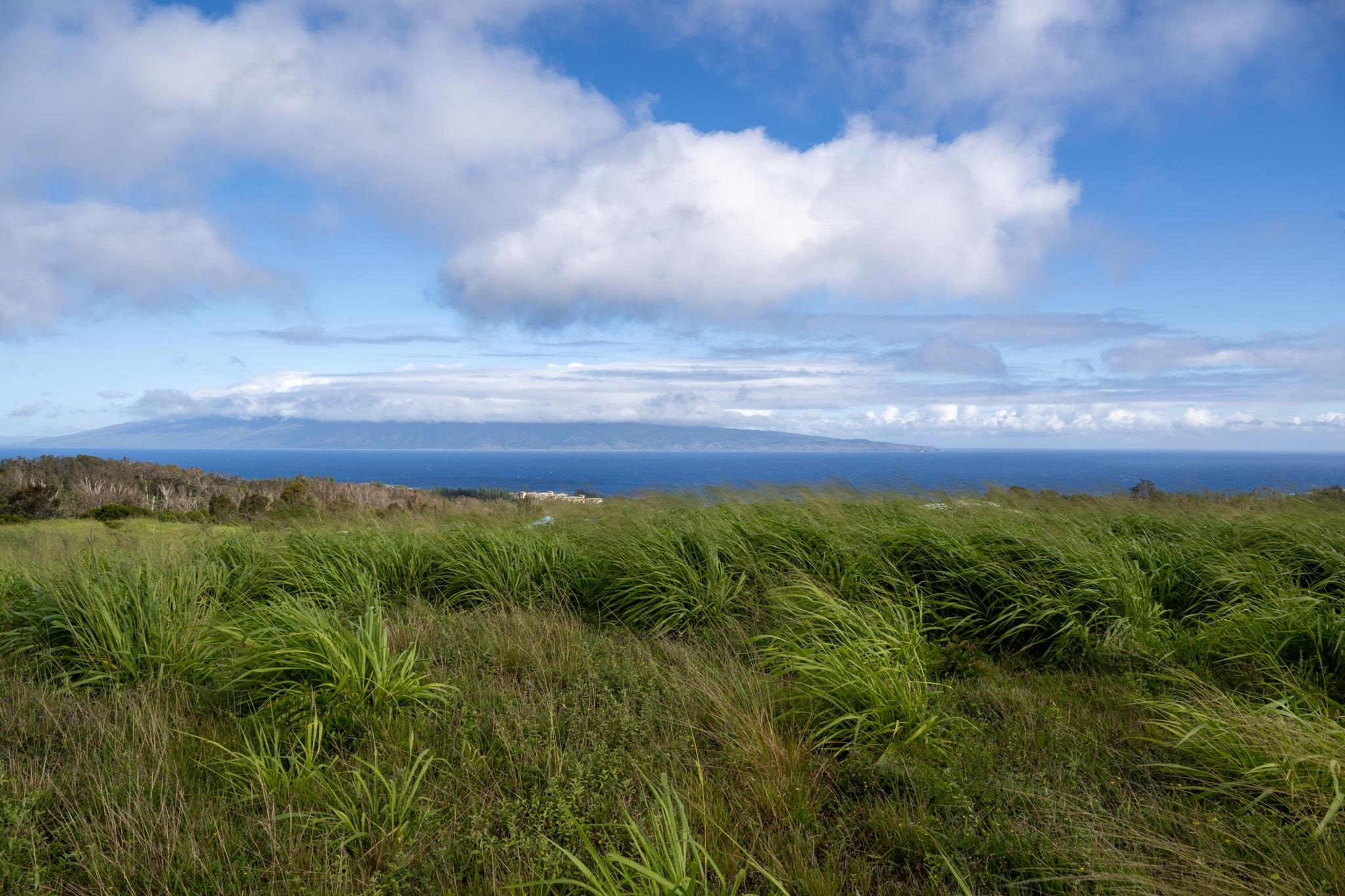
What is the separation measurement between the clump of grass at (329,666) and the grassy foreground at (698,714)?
0.10 feet

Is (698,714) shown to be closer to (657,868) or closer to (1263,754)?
→ (657,868)

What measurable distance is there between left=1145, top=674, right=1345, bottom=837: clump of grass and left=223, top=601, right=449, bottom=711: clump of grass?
155 inches

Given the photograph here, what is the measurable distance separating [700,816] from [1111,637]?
3706 mm

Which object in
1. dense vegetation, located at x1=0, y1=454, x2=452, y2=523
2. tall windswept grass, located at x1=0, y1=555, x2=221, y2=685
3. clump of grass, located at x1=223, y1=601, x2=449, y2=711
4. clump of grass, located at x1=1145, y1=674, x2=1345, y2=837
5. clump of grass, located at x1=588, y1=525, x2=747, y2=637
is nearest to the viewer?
clump of grass, located at x1=1145, y1=674, x2=1345, y2=837

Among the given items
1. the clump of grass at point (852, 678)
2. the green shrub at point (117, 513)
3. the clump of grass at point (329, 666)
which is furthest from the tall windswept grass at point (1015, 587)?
the green shrub at point (117, 513)

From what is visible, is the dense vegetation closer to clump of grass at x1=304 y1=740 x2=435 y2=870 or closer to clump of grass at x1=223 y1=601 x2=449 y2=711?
clump of grass at x1=223 y1=601 x2=449 y2=711

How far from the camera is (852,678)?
402 cm

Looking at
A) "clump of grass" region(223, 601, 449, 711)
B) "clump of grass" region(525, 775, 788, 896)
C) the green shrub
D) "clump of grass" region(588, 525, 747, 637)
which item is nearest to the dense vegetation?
the green shrub

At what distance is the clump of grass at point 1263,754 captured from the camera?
10.0 feet

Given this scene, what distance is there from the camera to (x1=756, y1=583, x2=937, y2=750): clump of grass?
3.81 meters

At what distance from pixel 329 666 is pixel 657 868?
2.57m

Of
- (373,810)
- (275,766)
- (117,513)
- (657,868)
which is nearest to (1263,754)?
(657,868)

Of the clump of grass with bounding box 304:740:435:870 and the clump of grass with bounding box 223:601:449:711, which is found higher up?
the clump of grass with bounding box 223:601:449:711

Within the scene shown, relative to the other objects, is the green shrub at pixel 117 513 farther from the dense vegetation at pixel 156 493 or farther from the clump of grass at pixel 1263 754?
the clump of grass at pixel 1263 754
